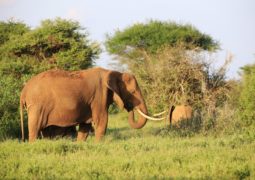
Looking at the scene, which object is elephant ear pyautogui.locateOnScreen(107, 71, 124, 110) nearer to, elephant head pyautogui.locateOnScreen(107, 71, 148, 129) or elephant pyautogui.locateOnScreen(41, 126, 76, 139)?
elephant head pyautogui.locateOnScreen(107, 71, 148, 129)

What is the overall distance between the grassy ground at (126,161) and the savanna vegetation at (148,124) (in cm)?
1

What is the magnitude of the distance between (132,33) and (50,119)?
71.7 ft

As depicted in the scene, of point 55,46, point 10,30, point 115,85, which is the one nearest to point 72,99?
point 115,85

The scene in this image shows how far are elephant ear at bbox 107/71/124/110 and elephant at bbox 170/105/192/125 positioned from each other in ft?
9.27

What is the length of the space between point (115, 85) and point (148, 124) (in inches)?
235

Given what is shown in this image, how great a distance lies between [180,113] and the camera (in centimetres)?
1747

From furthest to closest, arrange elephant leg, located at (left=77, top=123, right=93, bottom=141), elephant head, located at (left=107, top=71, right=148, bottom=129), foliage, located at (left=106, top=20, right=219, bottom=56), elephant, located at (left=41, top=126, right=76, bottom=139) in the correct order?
1. foliage, located at (left=106, top=20, right=219, bottom=56)
2. elephant head, located at (left=107, top=71, right=148, bottom=129)
3. elephant leg, located at (left=77, top=123, right=93, bottom=141)
4. elephant, located at (left=41, top=126, right=76, bottom=139)

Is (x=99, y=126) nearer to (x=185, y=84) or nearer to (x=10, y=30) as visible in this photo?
(x=185, y=84)

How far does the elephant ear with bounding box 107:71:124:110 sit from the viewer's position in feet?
46.6

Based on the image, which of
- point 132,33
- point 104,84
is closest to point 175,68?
point 104,84

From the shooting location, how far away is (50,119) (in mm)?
13594

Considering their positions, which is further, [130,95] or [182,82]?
[182,82]

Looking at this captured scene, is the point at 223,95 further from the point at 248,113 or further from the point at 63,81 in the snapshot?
the point at 63,81

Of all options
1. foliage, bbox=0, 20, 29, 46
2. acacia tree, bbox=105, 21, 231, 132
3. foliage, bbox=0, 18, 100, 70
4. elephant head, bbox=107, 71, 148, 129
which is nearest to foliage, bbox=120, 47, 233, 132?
acacia tree, bbox=105, 21, 231, 132
